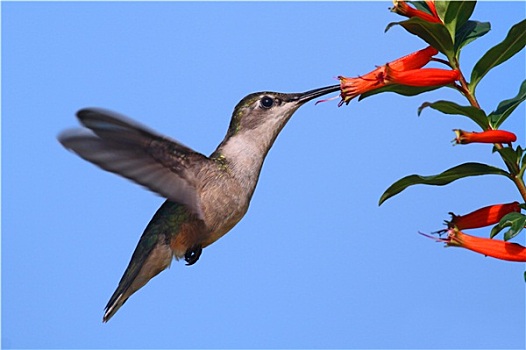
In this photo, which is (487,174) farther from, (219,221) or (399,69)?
(219,221)

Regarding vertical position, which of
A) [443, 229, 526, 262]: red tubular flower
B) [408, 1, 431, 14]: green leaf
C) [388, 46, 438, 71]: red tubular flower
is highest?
[408, 1, 431, 14]: green leaf

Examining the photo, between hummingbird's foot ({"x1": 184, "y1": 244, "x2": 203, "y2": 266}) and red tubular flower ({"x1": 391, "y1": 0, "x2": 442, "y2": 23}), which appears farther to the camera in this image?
hummingbird's foot ({"x1": 184, "y1": 244, "x2": 203, "y2": 266})

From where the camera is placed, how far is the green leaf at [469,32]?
66.1 inches

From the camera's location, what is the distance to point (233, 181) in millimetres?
2432

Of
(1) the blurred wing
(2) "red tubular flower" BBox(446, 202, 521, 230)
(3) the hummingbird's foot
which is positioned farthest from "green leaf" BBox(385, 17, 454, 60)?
(3) the hummingbird's foot

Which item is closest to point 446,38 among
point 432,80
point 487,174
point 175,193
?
point 432,80

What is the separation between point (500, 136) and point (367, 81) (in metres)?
0.39

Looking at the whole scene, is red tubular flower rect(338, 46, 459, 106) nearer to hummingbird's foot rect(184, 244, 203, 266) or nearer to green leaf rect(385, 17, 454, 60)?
green leaf rect(385, 17, 454, 60)

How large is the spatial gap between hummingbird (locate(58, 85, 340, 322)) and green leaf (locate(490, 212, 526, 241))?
0.73 metres

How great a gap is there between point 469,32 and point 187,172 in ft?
3.69

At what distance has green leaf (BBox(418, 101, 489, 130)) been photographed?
157 centimetres

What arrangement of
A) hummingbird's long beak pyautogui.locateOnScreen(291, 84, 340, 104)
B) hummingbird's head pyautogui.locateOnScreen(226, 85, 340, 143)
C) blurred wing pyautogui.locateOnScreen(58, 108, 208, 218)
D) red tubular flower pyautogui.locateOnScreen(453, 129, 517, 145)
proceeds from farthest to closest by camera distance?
hummingbird's head pyautogui.locateOnScreen(226, 85, 340, 143)
hummingbird's long beak pyautogui.locateOnScreen(291, 84, 340, 104)
blurred wing pyautogui.locateOnScreen(58, 108, 208, 218)
red tubular flower pyautogui.locateOnScreen(453, 129, 517, 145)

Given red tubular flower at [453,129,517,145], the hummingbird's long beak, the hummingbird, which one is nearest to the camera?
red tubular flower at [453,129,517,145]

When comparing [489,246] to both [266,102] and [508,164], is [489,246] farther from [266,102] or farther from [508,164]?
[266,102]
